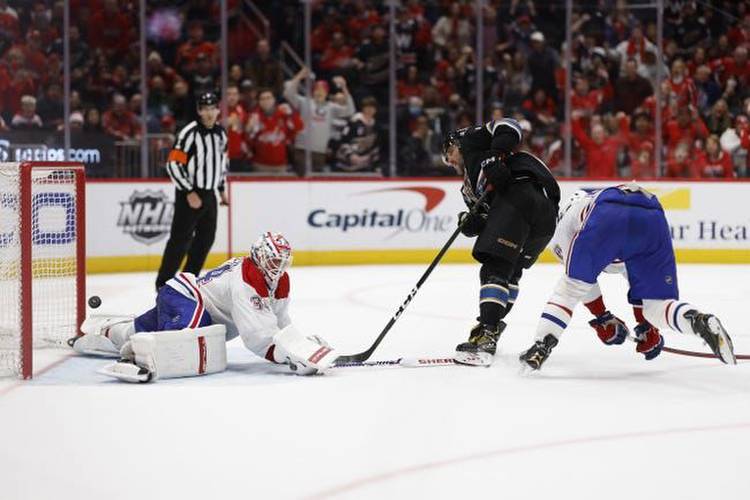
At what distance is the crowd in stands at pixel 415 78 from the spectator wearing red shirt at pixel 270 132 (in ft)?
0.04

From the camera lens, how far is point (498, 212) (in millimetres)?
4660

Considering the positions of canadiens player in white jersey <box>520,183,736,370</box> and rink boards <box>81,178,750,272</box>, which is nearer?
canadiens player in white jersey <box>520,183,736,370</box>

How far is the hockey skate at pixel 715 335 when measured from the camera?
393 cm

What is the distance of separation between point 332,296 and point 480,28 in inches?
170

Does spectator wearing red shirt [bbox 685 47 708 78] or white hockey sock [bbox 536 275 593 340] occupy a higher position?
spectator wearing red shirt [bbox 685 47 708 78]

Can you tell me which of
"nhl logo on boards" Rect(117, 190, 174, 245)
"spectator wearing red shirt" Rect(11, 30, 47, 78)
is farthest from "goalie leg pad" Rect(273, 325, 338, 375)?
"spectator wearing red shirt" Rect(11, 30, 47, 78)

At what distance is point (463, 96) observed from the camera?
34.4 ft

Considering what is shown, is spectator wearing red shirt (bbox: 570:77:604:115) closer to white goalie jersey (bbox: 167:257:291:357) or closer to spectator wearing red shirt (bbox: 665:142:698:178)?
spectator wearing red shirt (bbox: 665:142:698:178)

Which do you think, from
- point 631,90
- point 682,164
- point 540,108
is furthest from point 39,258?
point 631,90

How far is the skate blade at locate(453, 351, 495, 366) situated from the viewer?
4512 millimetres

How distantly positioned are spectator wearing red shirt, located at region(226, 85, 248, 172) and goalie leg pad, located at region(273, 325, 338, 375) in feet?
18.6

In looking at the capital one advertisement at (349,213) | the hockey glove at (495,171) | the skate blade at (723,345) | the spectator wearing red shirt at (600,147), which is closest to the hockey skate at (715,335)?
the skate blade at (723,345)

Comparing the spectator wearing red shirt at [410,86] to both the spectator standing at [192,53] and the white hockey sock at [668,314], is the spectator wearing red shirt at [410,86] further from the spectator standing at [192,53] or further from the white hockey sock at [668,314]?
the white hockey sock at [668,314]

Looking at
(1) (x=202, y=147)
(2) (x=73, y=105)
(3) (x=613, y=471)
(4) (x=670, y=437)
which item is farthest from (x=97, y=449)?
(2) (x=73, y=105)
